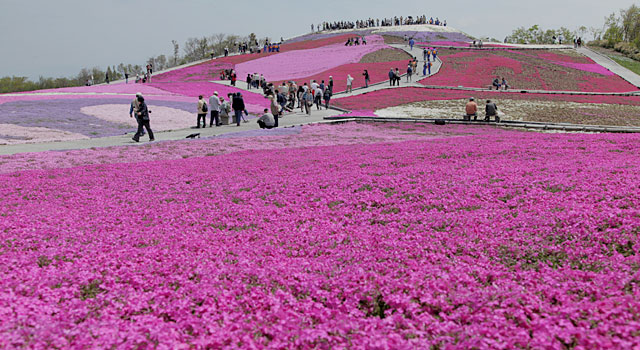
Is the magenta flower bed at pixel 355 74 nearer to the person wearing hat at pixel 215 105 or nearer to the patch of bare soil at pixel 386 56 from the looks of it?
the patch of bare soil at pixel 386 56

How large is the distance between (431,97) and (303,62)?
31999 millimetres

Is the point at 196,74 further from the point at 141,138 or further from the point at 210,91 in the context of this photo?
the point at 141,138

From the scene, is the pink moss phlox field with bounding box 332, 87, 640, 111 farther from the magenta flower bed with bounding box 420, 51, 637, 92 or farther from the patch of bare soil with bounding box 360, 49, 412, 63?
the patch of bare soil with bounding box 360, 49, 412, 63

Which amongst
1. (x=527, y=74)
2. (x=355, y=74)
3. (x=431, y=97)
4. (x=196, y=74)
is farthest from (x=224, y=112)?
(x=196, y=74)

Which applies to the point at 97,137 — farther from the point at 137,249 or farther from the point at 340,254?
the point at 340,254

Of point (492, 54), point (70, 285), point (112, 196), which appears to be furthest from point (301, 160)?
point (492, 54)

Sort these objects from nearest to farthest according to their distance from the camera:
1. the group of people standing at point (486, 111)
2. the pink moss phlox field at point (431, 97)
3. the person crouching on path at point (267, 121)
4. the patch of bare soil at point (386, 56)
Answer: the person crouching on path at point (267, 121) < the group of people standing at point (486, 111) < the pink moss phlox field at point (431, 97) < the patch of bare soil at point (386, 56)

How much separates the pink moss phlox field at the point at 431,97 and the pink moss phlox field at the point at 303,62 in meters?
17.9

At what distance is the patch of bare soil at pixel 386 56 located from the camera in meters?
64.7

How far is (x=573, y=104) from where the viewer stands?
3472 centimetres

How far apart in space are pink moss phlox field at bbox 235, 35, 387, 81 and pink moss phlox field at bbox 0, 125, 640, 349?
47664 millimetres

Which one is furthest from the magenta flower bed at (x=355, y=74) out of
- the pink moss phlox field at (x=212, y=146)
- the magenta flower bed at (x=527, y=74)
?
the pink moss phlox field at (x=212, y=146)

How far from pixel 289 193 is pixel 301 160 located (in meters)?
4.69

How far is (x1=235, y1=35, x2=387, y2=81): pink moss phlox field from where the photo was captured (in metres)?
60.2
